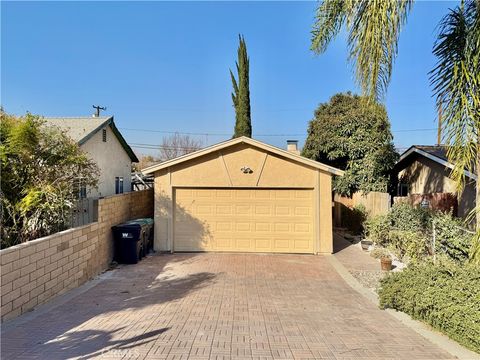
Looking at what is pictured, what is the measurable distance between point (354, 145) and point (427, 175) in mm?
3374

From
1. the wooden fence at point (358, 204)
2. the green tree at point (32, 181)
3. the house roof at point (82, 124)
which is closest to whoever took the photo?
the green tree at point (32, 181)

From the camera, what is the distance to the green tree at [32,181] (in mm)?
6871

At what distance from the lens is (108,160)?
17391 mm

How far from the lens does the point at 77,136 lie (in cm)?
1431

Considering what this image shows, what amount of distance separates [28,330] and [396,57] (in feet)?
24.4

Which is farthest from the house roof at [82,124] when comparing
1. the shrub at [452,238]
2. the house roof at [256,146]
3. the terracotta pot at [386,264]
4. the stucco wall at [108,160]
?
the shrub at [452,238]

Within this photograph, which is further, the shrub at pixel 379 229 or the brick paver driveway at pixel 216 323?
the shrub at pixel 379 229

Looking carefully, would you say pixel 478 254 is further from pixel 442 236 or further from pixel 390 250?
pixel 390 250

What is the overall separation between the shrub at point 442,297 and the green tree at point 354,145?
33.1 feet

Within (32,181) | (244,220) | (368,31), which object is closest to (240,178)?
(244,220)

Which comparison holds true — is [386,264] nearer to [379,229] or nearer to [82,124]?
[379,229]

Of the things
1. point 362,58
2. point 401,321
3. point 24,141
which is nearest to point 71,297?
point 24,141

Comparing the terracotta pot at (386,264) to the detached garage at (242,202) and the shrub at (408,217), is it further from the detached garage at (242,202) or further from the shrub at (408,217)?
the detached garage at (242,202)

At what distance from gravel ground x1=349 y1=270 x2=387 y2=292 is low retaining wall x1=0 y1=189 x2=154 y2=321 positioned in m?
6.65
